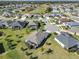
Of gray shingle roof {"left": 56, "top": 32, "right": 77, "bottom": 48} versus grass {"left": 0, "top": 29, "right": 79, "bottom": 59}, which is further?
gray shingle roof {"left": 56, "top": 32, "right": 77, "bottom": 48}

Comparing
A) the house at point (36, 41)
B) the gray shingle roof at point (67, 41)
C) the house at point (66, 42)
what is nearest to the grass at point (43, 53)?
the house at point (66, 42)

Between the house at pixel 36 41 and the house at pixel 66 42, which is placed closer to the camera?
the house at pixel 66 42

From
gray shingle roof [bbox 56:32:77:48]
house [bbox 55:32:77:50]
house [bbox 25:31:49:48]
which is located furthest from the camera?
house [bbox 25:31:49:48]

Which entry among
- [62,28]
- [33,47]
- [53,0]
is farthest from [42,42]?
[53,0]

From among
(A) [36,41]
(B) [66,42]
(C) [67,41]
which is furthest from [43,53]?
(C) [67,41]

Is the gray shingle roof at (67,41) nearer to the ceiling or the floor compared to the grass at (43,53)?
nearer to the ceiling

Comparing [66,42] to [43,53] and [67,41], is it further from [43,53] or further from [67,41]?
[43,53]

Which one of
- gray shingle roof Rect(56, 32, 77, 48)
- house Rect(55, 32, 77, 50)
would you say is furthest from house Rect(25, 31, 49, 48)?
gray shingle roof Rect(56, 32, 77, 48)

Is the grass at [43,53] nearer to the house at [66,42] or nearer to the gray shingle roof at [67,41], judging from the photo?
the house at [66,42]

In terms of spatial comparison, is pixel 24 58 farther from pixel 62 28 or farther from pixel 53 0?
pixel 53 0

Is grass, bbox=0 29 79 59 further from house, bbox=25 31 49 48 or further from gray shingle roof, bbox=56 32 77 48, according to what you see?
gray shingle roof, bbox=56 32 77 48

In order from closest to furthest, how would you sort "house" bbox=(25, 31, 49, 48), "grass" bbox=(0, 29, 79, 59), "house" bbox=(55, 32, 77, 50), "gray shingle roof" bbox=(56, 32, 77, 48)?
"grass" bbox=(0, 29, 79, 59) < "house" bbox=(55, 32, 77, 50) < "gray shingle roof" bbox=(56, 32, 77, 48) < "house" bbox=(25, 31, 49, 48)
